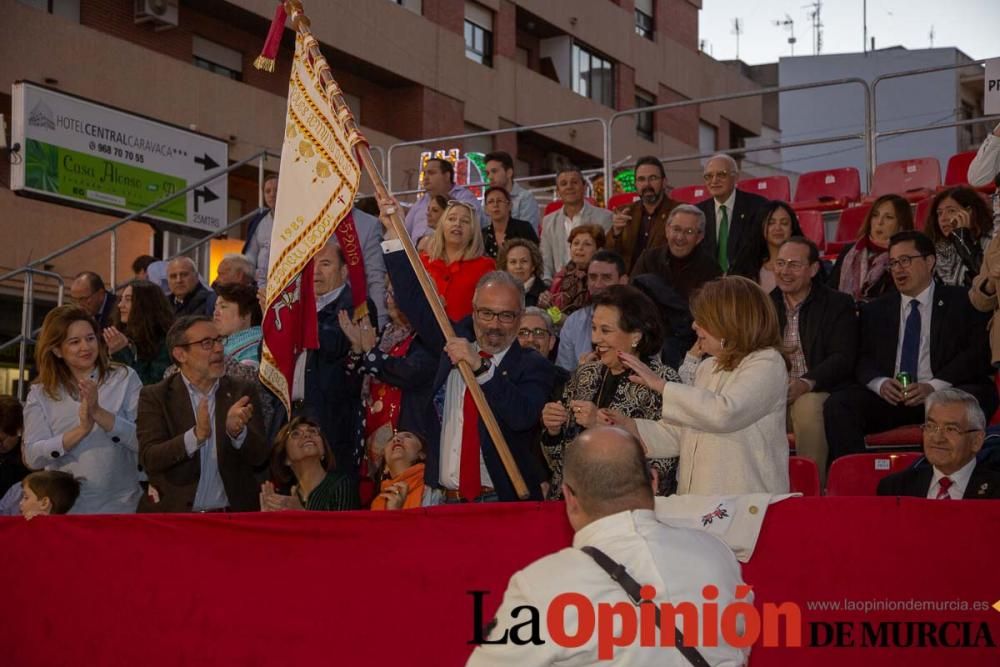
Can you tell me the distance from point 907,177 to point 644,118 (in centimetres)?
2028

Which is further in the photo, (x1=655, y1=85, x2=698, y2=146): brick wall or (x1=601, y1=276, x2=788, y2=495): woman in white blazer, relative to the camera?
(x1=655, y1=85, x2=698, y2=146): brick wall

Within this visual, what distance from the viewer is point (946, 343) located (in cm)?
763

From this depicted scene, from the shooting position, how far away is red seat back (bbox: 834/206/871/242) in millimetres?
11898

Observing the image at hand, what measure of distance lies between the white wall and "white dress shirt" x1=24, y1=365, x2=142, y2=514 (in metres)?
31.7

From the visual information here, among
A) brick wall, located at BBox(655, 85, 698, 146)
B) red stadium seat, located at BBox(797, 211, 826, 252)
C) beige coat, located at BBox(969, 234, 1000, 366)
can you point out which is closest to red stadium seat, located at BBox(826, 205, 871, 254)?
red stadium seat, located at BBox(797, 211, 826, 252)

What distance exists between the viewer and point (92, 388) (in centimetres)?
683

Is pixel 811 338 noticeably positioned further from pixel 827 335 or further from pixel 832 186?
pixel 832 186

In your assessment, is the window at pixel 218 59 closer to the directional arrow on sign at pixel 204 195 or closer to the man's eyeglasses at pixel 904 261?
the directional arrow on sign at pixel 204 195

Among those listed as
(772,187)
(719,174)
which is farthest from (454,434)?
(772,187)

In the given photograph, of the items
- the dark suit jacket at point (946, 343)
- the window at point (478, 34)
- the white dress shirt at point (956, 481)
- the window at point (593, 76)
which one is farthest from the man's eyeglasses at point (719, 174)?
the window at point (593, 76)

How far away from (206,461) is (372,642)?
2038 mm

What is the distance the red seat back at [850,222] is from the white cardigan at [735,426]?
284 inches

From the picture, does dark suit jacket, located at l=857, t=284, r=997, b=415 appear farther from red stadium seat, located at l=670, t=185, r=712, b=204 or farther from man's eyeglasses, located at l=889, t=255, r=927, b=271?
red stadium seat, located at l=670, t=185, r=712, b=204

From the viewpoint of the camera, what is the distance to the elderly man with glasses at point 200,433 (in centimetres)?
648
